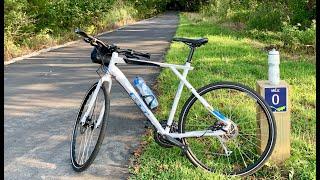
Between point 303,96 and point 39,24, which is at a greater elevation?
point 39,24

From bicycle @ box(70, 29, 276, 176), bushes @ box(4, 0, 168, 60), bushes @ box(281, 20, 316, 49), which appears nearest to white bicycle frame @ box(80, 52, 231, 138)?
bicycle @ box(70, 29, 276, 176)

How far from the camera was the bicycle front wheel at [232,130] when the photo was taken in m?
3.51

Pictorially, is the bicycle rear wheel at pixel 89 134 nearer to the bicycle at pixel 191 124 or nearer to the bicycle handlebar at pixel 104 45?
the bicycle at pixel 191 124

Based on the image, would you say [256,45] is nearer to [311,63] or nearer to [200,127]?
[311,63]

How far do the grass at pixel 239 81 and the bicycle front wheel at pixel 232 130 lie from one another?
15cm

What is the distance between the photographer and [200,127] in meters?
3.86

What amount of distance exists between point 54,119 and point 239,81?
2666 millimetres

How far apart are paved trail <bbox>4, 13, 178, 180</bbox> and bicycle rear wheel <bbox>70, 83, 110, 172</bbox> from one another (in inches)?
3.5

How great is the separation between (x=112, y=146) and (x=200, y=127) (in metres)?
0.84

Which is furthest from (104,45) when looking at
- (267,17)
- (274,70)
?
(267,17)
